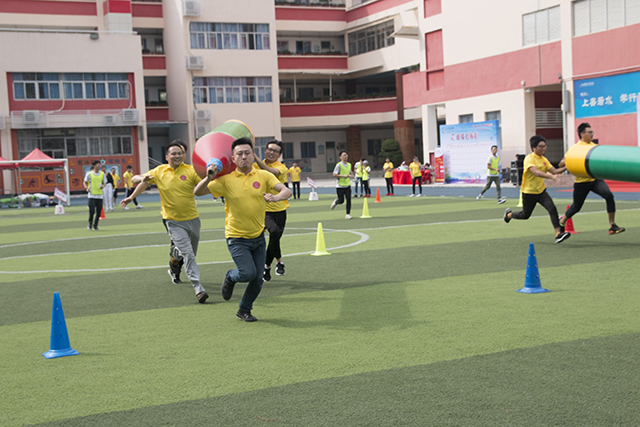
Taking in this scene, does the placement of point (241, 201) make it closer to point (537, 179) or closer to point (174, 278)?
point (174, 278)

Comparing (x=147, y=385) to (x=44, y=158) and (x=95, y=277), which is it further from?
(x=44, y=158)

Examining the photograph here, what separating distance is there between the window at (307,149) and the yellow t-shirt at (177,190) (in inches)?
2246

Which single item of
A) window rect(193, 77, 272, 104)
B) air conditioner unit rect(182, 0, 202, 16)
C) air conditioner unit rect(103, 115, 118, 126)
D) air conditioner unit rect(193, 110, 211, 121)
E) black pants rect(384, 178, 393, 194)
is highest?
air conditioner unit rect(182, 0, 202, 16)

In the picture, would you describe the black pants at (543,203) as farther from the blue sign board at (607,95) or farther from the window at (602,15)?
A: the window at (602,15)

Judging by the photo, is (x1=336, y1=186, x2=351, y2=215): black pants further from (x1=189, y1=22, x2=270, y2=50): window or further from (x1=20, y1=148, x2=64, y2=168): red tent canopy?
(x1=189, y1=22, x2=270, y2=50): window

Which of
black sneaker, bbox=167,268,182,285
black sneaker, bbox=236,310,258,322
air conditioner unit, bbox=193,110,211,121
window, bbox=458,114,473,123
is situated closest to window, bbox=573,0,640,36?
window, bbox=458,114,473,123

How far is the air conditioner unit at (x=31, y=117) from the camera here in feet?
155

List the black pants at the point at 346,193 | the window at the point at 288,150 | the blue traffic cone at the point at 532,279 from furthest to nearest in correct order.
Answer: the window at the point at 288,150 < the black pants at the point at 346,193 < the blue traffic cone at the point at 532,279

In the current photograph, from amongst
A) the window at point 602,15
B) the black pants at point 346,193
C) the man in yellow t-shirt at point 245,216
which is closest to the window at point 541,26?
the window at point 602,15

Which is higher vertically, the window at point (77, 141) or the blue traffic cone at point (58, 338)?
the window at point (77, 141)

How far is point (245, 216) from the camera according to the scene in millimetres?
7559

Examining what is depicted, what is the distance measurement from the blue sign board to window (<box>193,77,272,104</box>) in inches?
1135

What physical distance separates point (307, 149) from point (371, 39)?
491 inches

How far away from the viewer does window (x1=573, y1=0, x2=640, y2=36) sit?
31.0m
